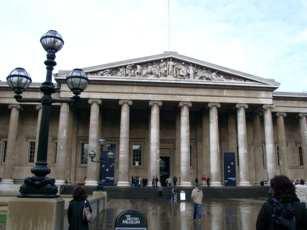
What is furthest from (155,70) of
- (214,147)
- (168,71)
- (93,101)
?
(214,147)

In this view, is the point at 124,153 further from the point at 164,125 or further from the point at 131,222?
the point at 131,222

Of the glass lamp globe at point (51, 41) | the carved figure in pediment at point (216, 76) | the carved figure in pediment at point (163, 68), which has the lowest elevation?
the glass lamp globe at point (51, 41)

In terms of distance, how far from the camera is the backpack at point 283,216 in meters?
4.20

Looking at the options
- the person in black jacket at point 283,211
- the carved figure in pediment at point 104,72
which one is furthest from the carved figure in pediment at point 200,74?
the person in black jacket at point 283,211

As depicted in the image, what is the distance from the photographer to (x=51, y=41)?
8570 mm

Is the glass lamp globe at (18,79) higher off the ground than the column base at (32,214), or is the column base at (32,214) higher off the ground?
the glass lamp globe at (18,79)

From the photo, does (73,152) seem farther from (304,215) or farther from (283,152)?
(304,215)

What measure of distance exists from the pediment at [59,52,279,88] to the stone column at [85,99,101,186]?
3.42 m

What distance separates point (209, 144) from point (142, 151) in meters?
9.02

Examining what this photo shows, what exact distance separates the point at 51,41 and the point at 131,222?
15.8ft

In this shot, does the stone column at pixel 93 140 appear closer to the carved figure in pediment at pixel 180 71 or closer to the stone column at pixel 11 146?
the stone column at pixel 11 146

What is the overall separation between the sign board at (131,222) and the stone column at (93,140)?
109 feet

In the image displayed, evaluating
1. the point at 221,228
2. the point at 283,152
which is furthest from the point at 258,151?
the point at 221,228

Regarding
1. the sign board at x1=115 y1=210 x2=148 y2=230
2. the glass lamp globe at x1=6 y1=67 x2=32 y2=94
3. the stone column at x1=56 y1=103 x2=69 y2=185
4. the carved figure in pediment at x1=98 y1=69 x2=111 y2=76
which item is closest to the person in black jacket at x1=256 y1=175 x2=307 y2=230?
the sign board at x1=115 y1=210 x2=148 y2=230
